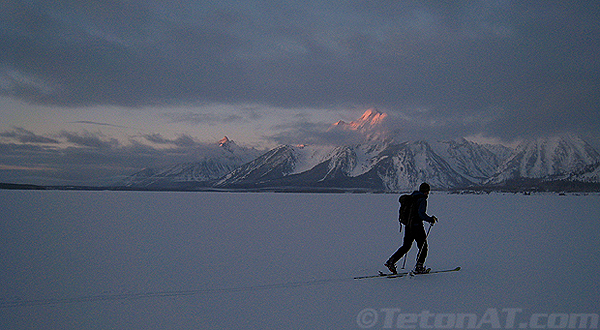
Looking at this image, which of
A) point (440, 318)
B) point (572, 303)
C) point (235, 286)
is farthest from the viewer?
point (235, 286)

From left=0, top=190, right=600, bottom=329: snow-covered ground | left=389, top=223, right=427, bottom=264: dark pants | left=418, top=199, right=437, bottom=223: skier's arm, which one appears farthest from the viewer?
left=389, top=223, right=427, bottom=264: dark pants

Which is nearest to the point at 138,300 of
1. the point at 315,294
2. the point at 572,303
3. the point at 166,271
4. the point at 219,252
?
the point at 166,271

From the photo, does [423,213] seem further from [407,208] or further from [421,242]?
[421,242]

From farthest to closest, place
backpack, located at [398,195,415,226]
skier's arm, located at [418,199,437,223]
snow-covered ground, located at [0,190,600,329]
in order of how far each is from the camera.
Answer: backpack, located at [398,195,415,226], skier's arm, located at [418,199,437,223], snow-covered ground, located at [0,190,600,329]

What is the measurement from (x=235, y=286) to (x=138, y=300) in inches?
72.1

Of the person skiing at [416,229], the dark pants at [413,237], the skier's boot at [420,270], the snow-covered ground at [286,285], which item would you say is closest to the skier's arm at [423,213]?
the person skiing at [416,229]

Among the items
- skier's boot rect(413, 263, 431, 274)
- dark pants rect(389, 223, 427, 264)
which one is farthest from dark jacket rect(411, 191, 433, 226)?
skier's boot rect(413, 263, 431, 274)

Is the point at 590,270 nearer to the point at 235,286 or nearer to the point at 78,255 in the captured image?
the point at 235,286

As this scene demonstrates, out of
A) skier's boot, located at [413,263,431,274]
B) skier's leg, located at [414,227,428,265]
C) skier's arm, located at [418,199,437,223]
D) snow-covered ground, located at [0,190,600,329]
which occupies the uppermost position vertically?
skier's arm, located at [418,199,437,223]

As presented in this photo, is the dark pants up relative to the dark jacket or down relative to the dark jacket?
down

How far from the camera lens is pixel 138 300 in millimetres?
7266

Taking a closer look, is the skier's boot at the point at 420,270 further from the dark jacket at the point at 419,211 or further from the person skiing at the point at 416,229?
the dark jacket at the point at 419,211

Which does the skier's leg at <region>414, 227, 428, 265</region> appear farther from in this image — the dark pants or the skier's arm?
the skier's arm

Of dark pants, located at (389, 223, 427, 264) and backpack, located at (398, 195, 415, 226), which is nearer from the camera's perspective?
dark pants, located at (389, 223, 427, 264)
